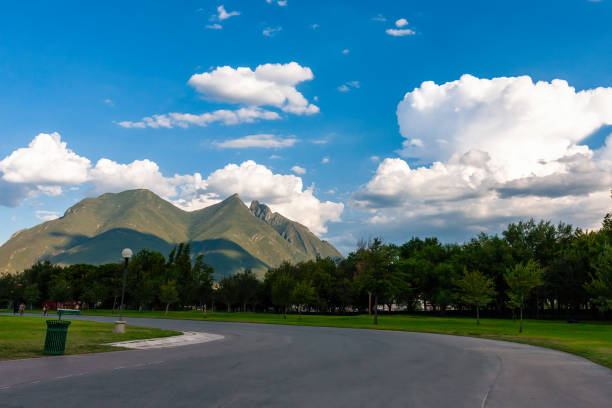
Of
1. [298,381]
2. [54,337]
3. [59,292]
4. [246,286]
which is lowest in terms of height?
[59,292]

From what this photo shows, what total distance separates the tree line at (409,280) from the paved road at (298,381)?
1084 inches

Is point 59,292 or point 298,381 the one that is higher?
point 298,381

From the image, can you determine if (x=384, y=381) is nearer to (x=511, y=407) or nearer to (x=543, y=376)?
(x=511, y=407)

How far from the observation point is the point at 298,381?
12109 millimetres

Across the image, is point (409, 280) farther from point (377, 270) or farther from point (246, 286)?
point (377, 270)

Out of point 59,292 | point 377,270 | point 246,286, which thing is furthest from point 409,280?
point 59,292

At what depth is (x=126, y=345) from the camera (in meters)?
21.3

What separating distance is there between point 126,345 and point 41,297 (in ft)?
387

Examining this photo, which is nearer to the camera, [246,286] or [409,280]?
[409,280]

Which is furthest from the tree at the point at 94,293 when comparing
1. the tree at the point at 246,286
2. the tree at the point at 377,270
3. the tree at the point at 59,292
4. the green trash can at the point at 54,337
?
the green trash can at the point at 54,337

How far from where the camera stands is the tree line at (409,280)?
5875cm

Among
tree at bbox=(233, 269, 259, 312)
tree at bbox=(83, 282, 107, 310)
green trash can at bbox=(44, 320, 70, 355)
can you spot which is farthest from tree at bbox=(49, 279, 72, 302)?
green trash can at bbox=(44, 320, 70, 355)

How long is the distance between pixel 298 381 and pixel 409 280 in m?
88.3

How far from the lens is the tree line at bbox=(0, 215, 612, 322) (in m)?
58.8
